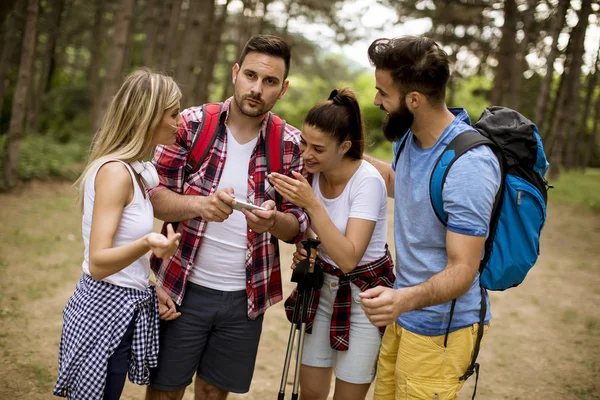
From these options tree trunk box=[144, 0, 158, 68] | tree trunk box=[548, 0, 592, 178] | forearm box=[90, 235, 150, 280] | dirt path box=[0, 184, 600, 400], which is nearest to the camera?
forearm box=[90, 235, 150, 280]

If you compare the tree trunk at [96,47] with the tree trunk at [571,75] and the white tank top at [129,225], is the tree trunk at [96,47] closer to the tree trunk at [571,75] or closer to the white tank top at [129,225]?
the tree trunk at [571,75]

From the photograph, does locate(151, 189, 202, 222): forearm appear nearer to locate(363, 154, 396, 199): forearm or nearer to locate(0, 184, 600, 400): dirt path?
locate(363, 154, 396, 199): forearm

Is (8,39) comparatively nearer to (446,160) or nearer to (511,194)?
(446,160)

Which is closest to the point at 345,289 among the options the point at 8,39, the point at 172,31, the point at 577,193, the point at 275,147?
the point at 275,147

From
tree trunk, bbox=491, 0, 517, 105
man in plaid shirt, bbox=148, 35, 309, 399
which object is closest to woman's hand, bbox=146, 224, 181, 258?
man in plaid shirt, bbox=148, 35, 309, 399

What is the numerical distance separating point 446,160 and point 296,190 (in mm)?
828

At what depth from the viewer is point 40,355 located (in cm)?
533

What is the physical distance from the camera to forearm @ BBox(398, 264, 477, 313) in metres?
2.49

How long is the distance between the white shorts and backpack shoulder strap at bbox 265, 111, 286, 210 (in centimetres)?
66

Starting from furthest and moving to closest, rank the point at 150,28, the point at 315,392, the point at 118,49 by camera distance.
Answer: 1. the point at 150,28
2. the point at 118,49
3. the point at 315,392

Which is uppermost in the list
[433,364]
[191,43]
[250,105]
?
[191,43]

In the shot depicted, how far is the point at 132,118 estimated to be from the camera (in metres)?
2.97

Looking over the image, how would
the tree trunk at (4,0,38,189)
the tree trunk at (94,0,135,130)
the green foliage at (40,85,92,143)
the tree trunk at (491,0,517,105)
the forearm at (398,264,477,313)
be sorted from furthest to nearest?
the green foliage at (40,85,92,143)
the tree trunk at (491,0,517,105)
the tree trunk at (94,0,135,130)
the tree trunk at (4,0,38,189)
the forearm at (398,264,477,313)

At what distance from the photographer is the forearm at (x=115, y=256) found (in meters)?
2.64
